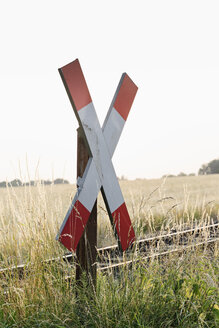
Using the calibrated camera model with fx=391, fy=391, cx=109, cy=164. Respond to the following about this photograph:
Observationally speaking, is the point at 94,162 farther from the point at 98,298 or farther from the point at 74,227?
the point at 98,298

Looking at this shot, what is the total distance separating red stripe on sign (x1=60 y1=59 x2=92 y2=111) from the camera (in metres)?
2.93

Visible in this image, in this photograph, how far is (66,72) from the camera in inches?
115

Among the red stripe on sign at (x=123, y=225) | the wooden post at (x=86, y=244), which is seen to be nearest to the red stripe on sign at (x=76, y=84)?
the wooden post at (x=86, y=244)

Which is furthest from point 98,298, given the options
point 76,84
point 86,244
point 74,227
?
point 76,84

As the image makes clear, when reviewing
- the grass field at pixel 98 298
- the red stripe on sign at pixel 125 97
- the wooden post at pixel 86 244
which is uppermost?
the red stripe on sign at pixel 125 97

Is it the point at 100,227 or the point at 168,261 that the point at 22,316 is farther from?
the point at 100,227

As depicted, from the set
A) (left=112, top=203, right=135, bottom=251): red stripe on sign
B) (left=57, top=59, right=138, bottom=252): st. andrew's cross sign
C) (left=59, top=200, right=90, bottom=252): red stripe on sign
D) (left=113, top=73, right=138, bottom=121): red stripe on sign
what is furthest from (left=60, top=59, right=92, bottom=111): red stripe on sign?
(left=112, top=203, right=135, bottom=251): red stripe on sign

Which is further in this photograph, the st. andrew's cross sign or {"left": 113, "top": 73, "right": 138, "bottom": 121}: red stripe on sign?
{"left": 113, "top": 73, "right": 138, "bottom": 121}: red stripe on sign

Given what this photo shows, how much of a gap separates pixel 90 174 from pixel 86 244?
571 mm

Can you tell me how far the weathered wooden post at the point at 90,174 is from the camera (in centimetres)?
296

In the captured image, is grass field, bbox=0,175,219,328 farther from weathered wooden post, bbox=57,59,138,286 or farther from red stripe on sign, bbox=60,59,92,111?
red stripe on sign, bbox=60,59,92,111

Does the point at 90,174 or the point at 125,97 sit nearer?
the point at 90,174

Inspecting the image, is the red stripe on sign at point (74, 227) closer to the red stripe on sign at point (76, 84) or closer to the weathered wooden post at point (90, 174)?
the weathered wooden post at point (90, 174)

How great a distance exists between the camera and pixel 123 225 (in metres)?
3.42
